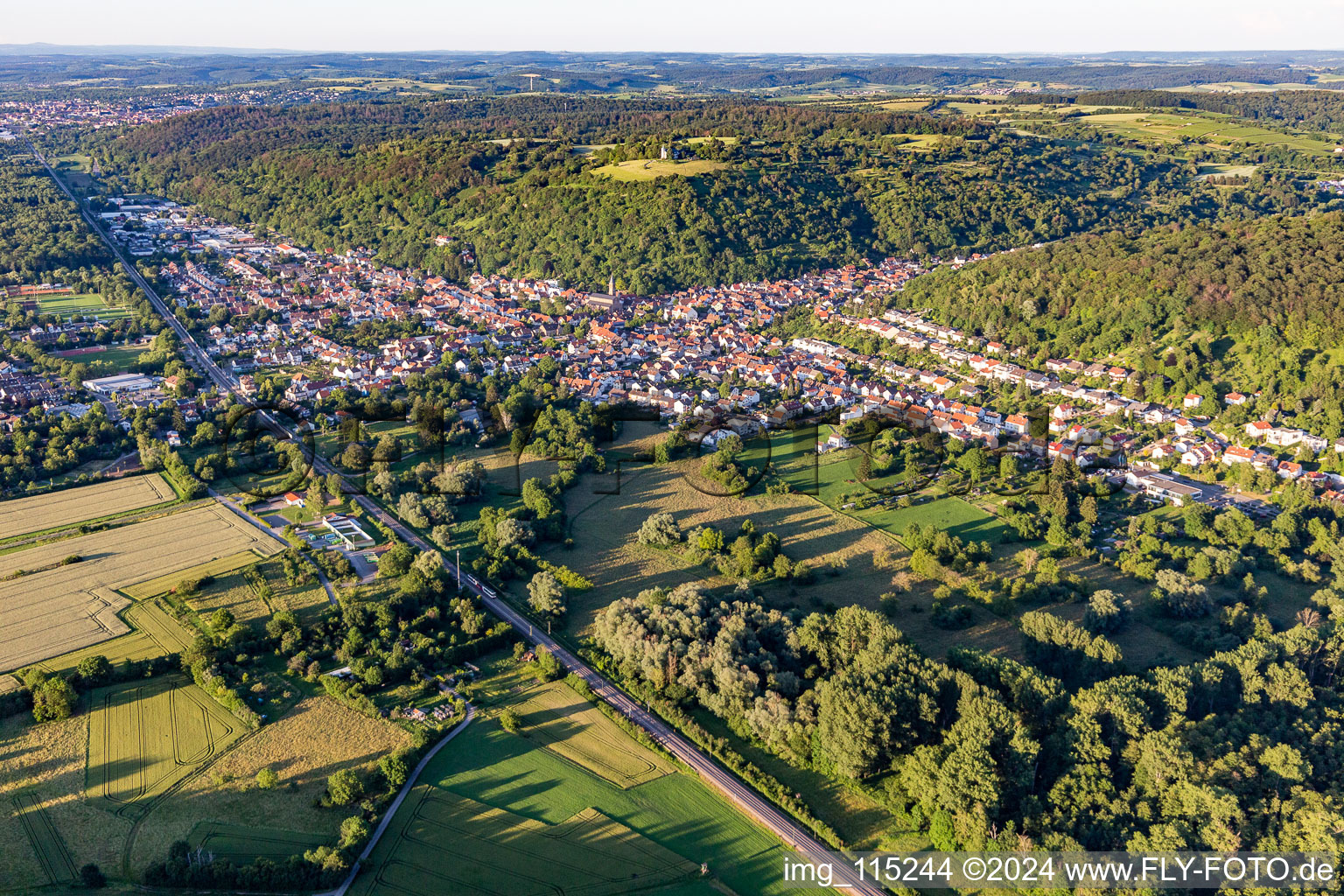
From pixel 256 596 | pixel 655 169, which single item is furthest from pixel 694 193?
pixel 256 596

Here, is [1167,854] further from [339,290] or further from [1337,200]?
[1337,200]

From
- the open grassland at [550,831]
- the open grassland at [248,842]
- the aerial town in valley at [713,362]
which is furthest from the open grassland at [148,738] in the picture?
the aerial town in valley at [713,362]

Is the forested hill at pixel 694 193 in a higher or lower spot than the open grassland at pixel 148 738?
higher

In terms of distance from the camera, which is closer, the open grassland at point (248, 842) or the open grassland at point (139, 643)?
the open grassland at point (248, 842)

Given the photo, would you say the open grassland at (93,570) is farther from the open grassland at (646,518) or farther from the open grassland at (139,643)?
the open grassland at (646,518)

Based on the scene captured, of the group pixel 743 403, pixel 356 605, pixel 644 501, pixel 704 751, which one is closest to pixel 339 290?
pixel 743 403

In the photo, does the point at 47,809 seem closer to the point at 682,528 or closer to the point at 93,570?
the point at 93,570
